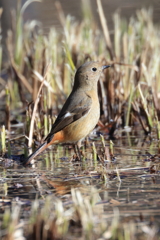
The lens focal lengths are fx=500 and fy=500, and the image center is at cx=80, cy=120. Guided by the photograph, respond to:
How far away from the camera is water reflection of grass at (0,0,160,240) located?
3.15 meters

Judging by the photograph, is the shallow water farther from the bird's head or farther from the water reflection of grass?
the bird's head

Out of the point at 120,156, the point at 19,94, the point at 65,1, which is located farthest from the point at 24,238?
the point at 65,1

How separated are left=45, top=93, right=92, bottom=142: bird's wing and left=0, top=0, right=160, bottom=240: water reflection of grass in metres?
0.44

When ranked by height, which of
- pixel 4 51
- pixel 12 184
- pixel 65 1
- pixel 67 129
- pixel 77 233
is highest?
pixel 65 1

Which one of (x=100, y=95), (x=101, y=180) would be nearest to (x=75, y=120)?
(x=101, y=180)

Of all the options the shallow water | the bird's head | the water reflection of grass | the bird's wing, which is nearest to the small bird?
the bird's wing

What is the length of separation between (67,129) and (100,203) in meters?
1.94

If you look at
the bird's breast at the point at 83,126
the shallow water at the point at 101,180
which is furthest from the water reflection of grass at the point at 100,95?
the bird's breast at the point at 83,126

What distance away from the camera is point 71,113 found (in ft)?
18.5

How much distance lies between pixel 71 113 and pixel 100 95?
56.3 inches

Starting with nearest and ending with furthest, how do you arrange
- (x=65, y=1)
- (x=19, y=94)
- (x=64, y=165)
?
(x=64, y=165)
(x=19, y=94)
(x=65, y=1)

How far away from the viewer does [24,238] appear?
3.16 meters

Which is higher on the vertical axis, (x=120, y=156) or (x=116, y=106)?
(x=116, y=106)

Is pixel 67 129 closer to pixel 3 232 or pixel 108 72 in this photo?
pixel 108 72
